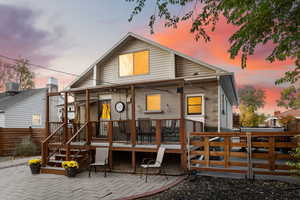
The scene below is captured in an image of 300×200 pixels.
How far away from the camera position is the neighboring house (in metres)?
9.88

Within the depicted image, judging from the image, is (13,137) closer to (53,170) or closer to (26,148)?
(26,148)

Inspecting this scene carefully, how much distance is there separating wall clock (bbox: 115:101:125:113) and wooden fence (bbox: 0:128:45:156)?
21.7 ft

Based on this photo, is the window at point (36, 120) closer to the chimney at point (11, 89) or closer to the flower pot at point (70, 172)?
the chimney at point (11, 89)

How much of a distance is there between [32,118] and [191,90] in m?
15.4

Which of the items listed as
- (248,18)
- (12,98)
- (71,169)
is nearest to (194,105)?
(248,18)

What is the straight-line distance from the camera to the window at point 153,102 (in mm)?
11000

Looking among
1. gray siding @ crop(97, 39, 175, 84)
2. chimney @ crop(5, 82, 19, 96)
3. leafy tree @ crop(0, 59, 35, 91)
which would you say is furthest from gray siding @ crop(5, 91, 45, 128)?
leafy tree @ crop(0, 59, 35, 91)

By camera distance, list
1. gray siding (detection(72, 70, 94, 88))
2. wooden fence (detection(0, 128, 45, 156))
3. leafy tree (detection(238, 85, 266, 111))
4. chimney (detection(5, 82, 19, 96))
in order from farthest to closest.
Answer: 1. leafy tree (detection(238, 85, 266, 111))
2. chimney (detection(5, 82, 19, 96))
3. wooden fence (detection(0, 128, 45, 156))
4. gray siding (detection(72, 70, 94, 88))

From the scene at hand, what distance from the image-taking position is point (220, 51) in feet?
45.3

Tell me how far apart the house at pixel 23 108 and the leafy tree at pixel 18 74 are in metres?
6.93

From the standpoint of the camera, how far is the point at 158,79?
1098 centimetres

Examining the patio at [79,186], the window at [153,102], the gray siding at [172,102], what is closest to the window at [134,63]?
the gray siding at [172,102]

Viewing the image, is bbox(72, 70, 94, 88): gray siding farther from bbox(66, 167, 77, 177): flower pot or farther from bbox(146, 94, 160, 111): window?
bbox(66, 167, 77, 177): flower pot

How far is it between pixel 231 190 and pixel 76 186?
424 centimetres
